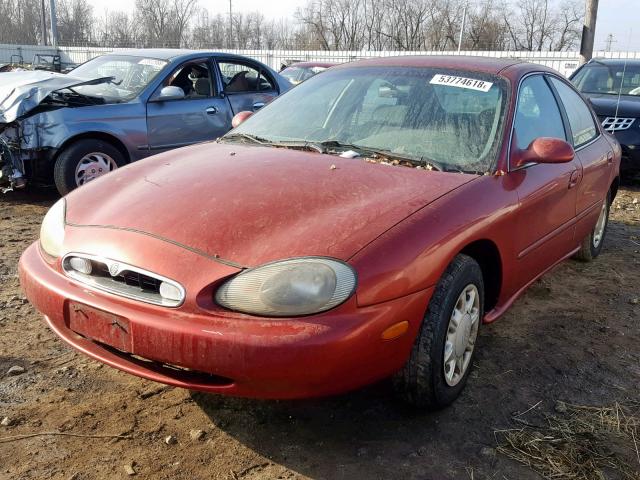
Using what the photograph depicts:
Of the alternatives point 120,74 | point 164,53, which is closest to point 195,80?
point 164,53

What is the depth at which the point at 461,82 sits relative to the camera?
3.26m

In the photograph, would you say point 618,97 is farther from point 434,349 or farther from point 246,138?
point 434,349

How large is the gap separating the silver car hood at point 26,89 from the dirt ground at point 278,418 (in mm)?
2651

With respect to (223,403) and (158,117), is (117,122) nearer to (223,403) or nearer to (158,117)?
(158,117)

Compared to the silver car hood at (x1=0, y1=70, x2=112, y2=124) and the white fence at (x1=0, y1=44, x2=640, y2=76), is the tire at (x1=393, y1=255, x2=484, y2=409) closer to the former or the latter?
the silver car hood at (x1=0, y1=70, x2=112, y2=124)

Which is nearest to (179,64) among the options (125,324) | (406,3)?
(125,324)

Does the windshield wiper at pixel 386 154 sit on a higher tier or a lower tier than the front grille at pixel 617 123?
higher

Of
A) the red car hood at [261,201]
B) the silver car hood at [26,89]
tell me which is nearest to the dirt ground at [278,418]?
the red car hood at [261,201]

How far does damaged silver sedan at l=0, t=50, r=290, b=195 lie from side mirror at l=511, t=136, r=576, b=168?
14.0 feet

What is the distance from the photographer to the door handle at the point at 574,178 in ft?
11.8

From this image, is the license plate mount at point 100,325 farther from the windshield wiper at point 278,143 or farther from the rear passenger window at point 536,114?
the rear passenger window at point 536,114

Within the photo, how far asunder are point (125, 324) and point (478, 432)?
1.47m

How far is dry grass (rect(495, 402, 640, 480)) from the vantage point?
7.55 feet

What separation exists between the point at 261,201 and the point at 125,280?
611 millimetres
